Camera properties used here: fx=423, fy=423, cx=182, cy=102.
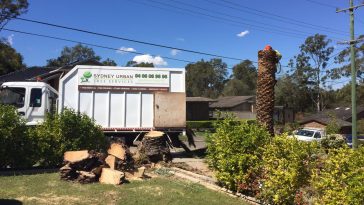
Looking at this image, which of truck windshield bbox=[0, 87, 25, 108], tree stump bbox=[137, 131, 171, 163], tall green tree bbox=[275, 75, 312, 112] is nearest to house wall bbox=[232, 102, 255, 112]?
tall green tree bbox=[275, 75, 312, 112]

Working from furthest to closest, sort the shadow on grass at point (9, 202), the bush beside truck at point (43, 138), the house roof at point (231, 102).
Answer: the house roof at point (231, 102) < the bush beside truck at point (43, 138) < the shadow on grass at point (9, 202)

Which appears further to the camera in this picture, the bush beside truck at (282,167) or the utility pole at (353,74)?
the utility pole at (353,74)

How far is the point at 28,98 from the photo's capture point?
50.3 feet

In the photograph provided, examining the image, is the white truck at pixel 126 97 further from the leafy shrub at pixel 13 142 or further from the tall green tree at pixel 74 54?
the tall green tree at pixel 74 54

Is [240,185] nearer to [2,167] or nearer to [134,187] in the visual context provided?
[134,187]

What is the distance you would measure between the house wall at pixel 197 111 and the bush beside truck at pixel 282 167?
51.1m

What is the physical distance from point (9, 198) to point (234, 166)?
15.4ft

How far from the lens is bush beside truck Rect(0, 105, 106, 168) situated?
10984 mm

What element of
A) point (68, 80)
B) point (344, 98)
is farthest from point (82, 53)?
point (68, 80)

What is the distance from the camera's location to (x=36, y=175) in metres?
10.4

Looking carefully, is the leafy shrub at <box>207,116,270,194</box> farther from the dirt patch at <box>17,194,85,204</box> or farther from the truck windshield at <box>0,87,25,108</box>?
the truck windshield at <box>0,87,25,108</box>

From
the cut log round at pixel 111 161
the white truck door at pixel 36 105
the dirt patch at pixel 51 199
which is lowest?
the dirt patch at pixel 51 199

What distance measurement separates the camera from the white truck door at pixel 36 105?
1519cm

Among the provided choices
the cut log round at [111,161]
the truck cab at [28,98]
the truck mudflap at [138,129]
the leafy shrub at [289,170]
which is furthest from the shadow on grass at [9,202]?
the truck mudflap at [138,129]
